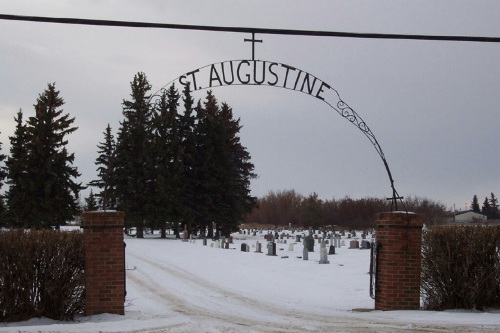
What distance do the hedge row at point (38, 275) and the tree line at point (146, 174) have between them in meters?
30.5

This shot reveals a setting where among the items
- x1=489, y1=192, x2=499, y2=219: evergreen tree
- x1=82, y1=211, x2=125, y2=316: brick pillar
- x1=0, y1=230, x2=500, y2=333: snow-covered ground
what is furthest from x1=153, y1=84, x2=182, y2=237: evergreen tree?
x1=489, y1=192, x2=499, y2=219: evergreen tree

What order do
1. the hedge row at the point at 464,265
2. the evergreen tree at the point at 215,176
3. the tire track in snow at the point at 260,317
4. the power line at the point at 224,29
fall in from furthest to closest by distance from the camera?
the evergreen tree at the point at 215,176 → the hedge row at the point at 464,265 → the tire track in snow at the point at 260,317 → the power line at the point at 224,29

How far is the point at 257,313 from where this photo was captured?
11281 millimetres

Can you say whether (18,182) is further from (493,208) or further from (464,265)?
(493,208)

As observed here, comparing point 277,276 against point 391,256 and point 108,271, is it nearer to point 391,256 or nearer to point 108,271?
point 391,256

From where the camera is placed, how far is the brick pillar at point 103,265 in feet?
32.5

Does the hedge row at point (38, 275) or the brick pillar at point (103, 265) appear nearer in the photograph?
the hedge row at point (38, 275)

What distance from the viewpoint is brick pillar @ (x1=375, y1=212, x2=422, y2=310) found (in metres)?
11.0

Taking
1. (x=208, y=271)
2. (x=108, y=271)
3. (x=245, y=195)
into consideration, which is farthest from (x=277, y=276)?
(x=245, y=195)

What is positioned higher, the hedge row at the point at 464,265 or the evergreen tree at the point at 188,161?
the evergreen tree at the point at 188,161

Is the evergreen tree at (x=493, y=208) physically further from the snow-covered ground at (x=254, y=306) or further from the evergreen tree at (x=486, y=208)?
the snow-covered ground at (x=254, y=306)

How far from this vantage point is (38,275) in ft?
31.4

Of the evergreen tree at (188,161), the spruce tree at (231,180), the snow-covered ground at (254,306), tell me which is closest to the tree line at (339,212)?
the spruce tree at (231,180)

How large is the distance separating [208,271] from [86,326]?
46.4 ft
